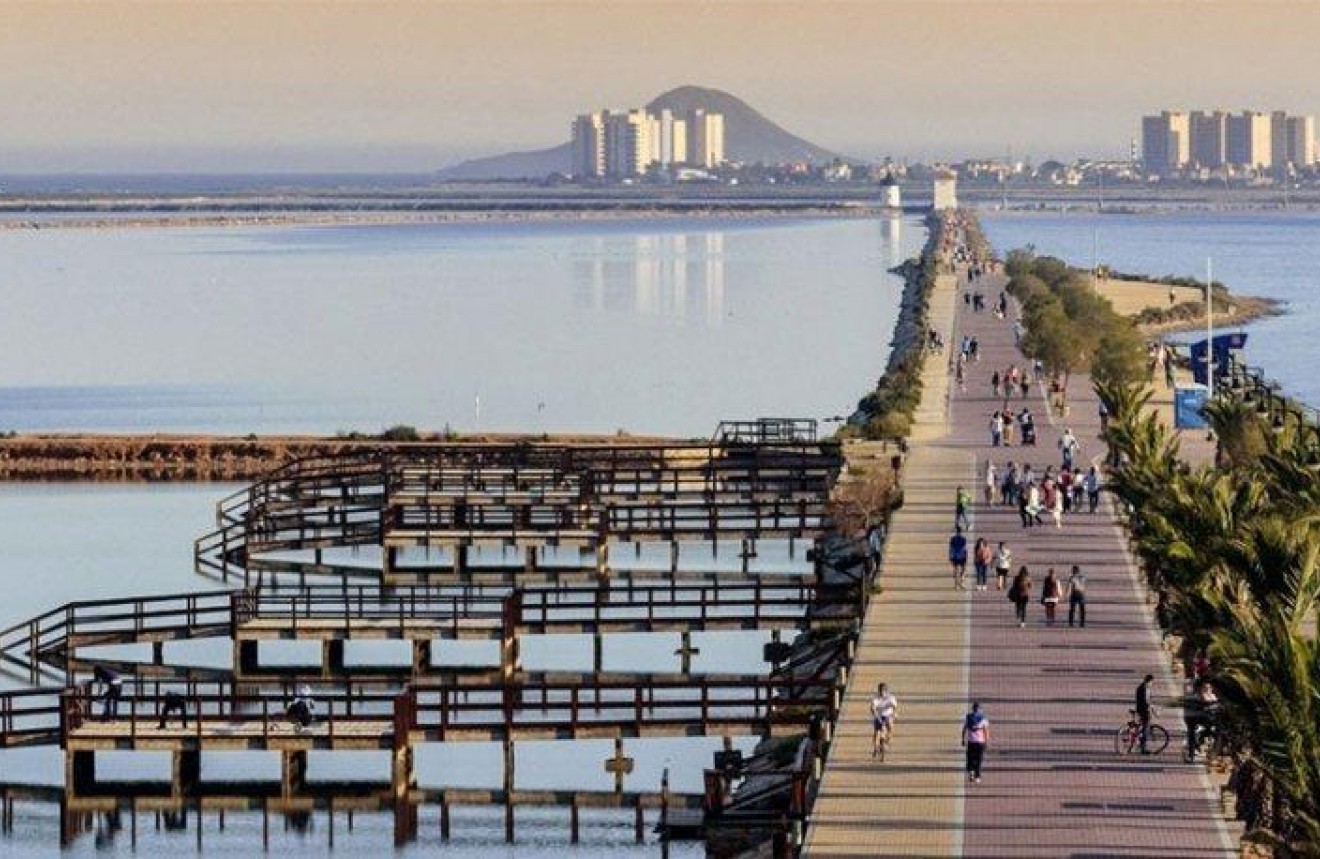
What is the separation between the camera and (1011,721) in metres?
34.8

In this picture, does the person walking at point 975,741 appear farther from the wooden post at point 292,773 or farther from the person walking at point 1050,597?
the person walking at point 1050,597

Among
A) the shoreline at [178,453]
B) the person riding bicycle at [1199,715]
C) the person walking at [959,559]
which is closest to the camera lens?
the person riding bicycle at [1199,715]

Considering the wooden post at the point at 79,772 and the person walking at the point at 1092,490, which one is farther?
the person walking at the point at 1092,490

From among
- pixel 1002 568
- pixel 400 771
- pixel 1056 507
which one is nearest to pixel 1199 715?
pixel 400 771

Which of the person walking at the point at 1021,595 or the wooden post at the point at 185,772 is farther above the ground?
the person walking at the point at 1021,595

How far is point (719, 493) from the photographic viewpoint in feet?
197

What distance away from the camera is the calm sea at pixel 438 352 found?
95062mm

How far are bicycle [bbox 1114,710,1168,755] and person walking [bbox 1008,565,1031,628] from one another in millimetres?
8012

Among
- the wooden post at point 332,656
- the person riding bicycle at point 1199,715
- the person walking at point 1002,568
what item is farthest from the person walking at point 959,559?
the person riding bicycle at point 1199,715

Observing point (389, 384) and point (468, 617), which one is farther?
point (389, 384)

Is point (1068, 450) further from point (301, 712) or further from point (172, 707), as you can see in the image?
point (301, 712)

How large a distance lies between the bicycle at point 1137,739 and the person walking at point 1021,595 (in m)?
8.01

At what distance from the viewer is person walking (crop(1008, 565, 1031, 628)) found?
41.6 meters

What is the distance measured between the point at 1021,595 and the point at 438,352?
277 feet
